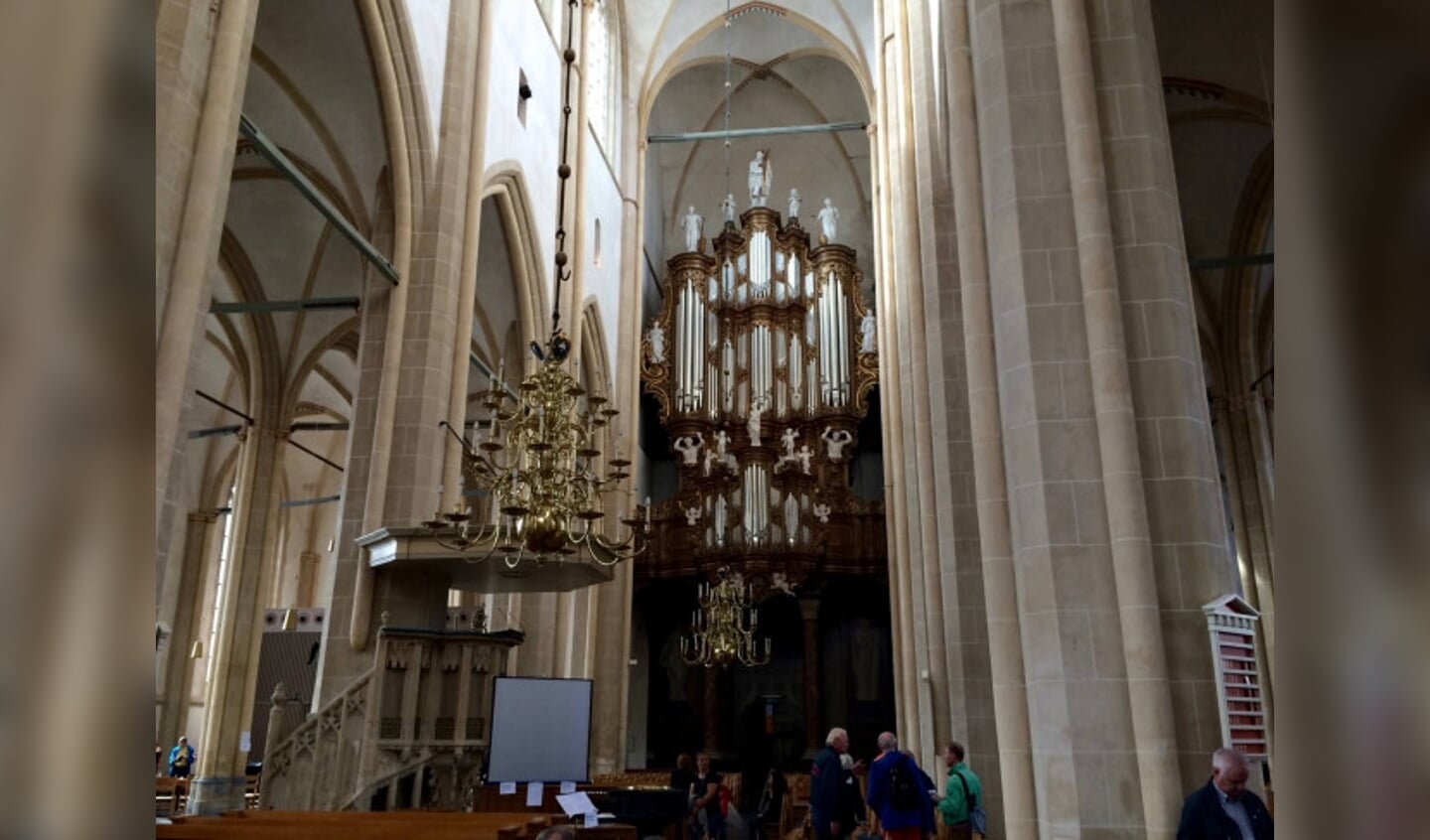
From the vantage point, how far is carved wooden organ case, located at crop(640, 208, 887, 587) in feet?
68.0

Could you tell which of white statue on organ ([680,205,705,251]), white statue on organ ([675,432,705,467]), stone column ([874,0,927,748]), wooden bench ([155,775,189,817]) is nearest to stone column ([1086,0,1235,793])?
stone column ([874,0,927,748])

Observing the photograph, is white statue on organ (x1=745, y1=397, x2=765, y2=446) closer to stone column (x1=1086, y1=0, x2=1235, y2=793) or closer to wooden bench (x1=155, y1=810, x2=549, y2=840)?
stone column (x1=1086, y1=0, x2=1235, y2=793)

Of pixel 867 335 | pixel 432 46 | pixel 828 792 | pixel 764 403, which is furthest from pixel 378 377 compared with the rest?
pixel 867 335

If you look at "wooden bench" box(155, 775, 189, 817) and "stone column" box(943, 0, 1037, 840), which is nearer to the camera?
"stone column" box(943, 0, 1037, 840)

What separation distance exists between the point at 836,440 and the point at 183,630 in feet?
43.2

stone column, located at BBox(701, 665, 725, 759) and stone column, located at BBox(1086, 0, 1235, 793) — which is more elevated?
stone column, located at BBox(1086, 0, 1235, 793)

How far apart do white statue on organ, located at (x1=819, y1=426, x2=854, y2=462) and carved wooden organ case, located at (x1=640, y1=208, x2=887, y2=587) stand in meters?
0.03

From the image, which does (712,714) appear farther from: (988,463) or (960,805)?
(988,463)

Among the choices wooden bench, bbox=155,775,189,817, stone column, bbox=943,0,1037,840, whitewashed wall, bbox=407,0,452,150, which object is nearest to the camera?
stone column, bbox=943,0,1037,840

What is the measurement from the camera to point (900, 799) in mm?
6586

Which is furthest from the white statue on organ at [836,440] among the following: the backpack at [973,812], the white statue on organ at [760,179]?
the backpack at [973,812]

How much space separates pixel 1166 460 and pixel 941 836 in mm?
3416

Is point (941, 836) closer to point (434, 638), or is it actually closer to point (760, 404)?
point (434, 638)

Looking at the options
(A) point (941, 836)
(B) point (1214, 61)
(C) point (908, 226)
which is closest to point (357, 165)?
(C) point (908, 226)
